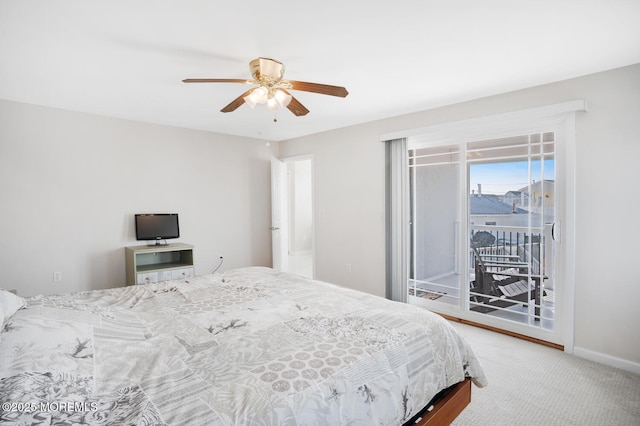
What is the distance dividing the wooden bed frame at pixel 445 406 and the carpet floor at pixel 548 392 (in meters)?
0.32

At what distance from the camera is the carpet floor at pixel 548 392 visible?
6.82 feet

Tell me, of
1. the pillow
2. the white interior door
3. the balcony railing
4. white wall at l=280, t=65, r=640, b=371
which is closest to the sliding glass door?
the balcony railing

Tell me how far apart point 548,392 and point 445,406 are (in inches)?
47.3

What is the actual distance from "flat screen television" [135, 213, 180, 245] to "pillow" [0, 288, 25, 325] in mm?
2557

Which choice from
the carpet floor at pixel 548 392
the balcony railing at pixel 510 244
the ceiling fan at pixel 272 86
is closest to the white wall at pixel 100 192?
the ceiling fan at pixel 272 86

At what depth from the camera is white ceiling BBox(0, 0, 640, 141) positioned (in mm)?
1930

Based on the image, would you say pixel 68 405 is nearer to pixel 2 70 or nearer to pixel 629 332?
pixel 2 70

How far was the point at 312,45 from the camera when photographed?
92.8 inches

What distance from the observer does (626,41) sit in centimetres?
228

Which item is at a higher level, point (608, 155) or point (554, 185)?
point (608, 155)

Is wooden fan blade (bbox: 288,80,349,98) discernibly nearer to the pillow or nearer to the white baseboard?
the pillow

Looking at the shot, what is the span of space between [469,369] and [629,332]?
180 centimetres

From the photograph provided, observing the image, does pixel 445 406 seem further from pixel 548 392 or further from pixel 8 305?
pixel 8 305

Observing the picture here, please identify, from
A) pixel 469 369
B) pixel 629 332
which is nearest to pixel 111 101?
pixel 469 369
